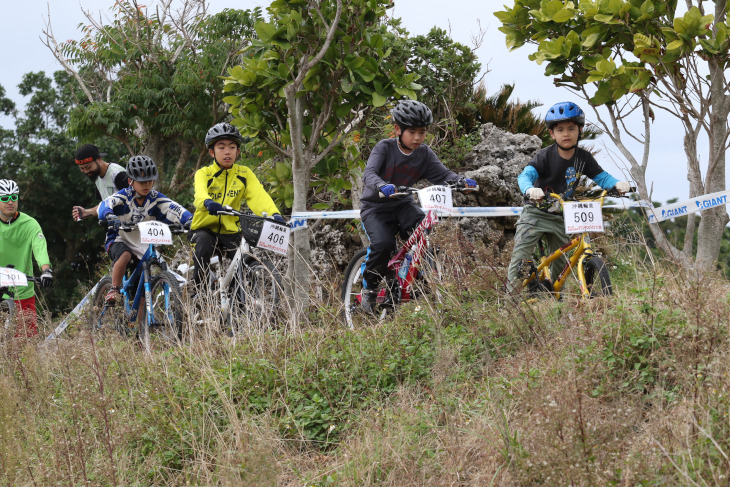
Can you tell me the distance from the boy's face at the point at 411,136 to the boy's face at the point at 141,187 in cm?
269

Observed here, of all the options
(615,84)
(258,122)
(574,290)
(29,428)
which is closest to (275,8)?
(258,122)

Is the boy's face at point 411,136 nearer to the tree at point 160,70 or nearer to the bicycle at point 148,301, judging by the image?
the bicycle at point 148,301

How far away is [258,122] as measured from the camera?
885 centimetres

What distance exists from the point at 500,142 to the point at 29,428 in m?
8.68

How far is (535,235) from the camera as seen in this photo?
22.2 feet

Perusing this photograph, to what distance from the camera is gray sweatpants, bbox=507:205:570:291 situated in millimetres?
6691

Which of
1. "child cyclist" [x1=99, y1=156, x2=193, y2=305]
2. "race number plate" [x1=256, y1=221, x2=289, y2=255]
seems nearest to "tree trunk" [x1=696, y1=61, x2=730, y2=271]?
"race number plate" [x1=256, y1=221, x2=289, y2=255]

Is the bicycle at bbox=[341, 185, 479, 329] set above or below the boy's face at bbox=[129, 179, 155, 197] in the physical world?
below

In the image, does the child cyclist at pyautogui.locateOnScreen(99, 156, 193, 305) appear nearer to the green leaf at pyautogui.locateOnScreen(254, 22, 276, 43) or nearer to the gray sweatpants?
the green leaf at pyautogui.locateOnScreen(254, 22, 276, 43)

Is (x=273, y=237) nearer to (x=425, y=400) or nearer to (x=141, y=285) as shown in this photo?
(x=141, y=285)

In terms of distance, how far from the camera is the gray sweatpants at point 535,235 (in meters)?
6.69

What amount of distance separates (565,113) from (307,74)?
289 cm

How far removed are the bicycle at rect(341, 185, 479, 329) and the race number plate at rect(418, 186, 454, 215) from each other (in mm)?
79

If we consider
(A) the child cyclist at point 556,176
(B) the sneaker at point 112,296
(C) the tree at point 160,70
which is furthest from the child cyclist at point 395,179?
(C) the tree at point 160,70
